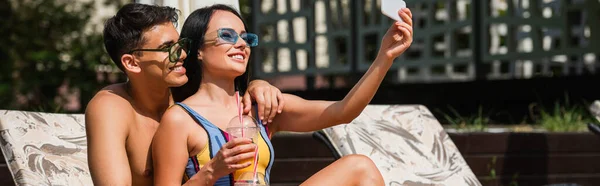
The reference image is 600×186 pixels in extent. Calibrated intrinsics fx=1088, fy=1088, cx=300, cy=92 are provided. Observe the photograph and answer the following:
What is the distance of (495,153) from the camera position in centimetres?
618

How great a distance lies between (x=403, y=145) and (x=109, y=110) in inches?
79.3

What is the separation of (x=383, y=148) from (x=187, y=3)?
3.83 ft

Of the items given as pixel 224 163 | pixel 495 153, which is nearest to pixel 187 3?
pixel 224 163

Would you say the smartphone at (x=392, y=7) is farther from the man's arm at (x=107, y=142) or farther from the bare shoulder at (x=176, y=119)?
→ the man's arm at (x=107, y=142)

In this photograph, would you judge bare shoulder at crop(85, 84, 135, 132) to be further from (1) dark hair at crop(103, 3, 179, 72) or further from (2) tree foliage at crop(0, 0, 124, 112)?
(2) tree foliage at crop(0, 0, 124, 112)

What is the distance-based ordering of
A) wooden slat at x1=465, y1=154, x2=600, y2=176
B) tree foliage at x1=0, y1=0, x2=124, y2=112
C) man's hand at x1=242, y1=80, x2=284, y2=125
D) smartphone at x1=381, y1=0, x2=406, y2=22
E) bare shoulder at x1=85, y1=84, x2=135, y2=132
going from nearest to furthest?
smartphone at x1=381, y1=0, x2=406, y2=22, bare shoulder at x1=85, y1=84, x2=135, y2=132, man's hand at x1=242, y1=80, x2=284, y2=125, wooden slat at x1=465, y1=154, x2=600, y2=176, tree foliage at x1=0, y1=0, x2=124, y2=112

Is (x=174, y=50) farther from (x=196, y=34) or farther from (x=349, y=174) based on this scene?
(x=349, y=174)

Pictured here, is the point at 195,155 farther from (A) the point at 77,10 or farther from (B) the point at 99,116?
(A) the point at 77,10

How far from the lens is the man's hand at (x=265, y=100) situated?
12.0 feet

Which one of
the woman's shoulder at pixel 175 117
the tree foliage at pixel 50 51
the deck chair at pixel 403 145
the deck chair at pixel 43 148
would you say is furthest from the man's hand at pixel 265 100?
the tree foliage at pixel 50 51

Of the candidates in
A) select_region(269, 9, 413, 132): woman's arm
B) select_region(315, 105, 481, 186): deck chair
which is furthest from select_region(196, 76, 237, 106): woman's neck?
select_region(315, 105, 481, 186): deck chair

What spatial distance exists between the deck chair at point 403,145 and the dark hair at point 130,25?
1.53 metres

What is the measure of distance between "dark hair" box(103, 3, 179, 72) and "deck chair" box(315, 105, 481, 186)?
5.02 feet

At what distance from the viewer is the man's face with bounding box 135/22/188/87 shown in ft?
11.3
